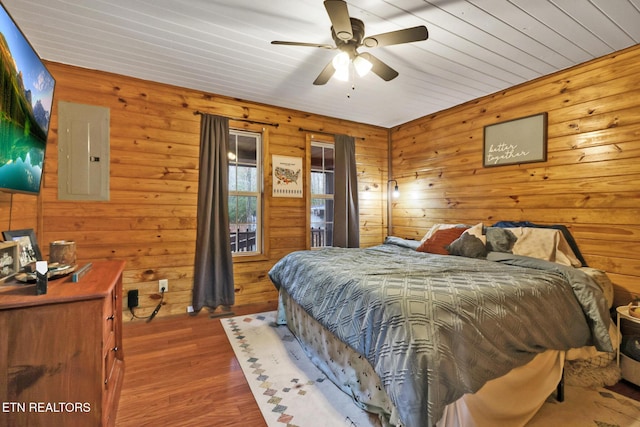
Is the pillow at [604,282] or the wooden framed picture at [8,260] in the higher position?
the wooden framed picture at [8,260]

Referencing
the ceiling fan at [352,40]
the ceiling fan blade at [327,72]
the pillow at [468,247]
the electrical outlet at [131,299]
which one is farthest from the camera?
the electrical outlet at [131,299]

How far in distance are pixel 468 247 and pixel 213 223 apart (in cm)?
261

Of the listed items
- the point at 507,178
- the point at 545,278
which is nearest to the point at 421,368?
the point at 545,278

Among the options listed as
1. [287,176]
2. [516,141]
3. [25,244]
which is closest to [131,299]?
[25,244]

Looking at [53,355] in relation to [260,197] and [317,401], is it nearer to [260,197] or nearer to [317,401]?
[317,401]

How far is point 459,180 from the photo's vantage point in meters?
3.44

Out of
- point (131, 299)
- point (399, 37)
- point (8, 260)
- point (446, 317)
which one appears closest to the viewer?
point (446, 317)

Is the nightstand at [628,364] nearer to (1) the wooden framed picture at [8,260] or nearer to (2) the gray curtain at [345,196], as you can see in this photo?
(2) the gray curtain at [345,196]

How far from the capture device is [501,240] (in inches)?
102

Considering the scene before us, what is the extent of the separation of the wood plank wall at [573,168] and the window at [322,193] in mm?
1464

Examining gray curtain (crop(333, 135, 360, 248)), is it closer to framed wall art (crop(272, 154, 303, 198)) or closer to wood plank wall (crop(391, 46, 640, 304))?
framed wall art (crop(272, 154, 303, 198))

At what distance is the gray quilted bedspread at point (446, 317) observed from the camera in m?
→ 1.18

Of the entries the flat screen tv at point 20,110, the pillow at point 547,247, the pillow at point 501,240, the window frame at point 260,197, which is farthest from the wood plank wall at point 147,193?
the pillow at point 547,247

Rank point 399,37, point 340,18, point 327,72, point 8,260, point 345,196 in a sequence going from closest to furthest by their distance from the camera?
point 8,260 < point 340,18 < point 399,37 < point 327,72 < point 345,196
